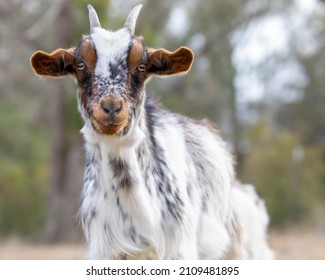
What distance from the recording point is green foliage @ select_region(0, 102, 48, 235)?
96.1 feet

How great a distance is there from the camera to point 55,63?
22.1ft

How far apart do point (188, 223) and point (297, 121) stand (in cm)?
3226

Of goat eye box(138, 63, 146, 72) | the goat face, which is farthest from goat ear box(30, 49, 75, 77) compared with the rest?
goat eye box(138, 63, 146, 72)

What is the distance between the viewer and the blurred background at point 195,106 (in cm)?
2525

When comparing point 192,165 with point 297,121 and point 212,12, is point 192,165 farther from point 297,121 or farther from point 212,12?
point 297,121

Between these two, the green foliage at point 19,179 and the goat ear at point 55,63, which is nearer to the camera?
the goat ear at point 55,63

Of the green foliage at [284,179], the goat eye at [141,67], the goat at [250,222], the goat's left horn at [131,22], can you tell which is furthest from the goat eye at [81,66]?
the green foliage at [284,179]

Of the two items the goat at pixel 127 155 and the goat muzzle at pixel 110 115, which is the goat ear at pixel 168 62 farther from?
the goat muzzle at pixel 110 115

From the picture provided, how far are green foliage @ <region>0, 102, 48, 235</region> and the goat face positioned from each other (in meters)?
22.1

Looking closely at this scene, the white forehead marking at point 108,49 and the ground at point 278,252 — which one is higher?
the ground at point 278,252

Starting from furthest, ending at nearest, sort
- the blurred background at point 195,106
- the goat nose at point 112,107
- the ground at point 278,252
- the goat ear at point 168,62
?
the blurred background at point 195,106 → the ground at point 278,252 → the goat ear at point 168,62 → the goat nose at point 112,107

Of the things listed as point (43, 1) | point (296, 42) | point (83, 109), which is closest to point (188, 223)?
point (83, 109)

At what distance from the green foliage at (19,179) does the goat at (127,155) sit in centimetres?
2167

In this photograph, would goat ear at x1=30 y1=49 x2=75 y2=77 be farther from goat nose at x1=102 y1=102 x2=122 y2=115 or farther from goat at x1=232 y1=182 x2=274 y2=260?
goat at x1=232 y1=182 x2=274 y2=260
